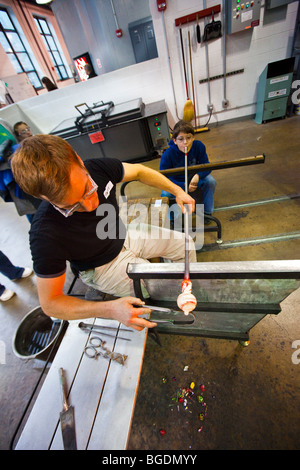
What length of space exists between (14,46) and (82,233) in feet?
35.8

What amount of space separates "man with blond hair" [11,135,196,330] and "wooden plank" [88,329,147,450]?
10.9 inches

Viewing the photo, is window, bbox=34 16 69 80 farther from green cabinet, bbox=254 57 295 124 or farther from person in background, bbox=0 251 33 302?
person in background, bbox=0 251 33 302

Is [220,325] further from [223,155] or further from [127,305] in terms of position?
[223,155]

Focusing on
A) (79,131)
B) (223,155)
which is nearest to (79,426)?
(223,155)

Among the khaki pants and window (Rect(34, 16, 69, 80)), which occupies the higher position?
window (Rect(34, 16, 69, 80))

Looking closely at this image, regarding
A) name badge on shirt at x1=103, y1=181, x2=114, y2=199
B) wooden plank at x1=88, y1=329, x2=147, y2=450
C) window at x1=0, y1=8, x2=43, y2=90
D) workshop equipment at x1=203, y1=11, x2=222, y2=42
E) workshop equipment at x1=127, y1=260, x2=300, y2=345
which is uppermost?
window at x1=0, y1=8, x2=43, y2=90

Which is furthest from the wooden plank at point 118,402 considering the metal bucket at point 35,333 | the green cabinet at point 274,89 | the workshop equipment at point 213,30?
the workshop equipment at point 213,30

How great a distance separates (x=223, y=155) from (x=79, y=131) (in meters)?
2.78

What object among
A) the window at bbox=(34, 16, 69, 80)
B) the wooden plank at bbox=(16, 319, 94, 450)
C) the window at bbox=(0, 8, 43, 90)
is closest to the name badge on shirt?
the wooden plank at bbox=(16, 319, 94, 450)

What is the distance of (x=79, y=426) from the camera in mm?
938

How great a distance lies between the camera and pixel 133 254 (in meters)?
1.37

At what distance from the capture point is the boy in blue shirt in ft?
6.29

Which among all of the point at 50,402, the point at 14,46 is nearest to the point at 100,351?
the point at 50,402

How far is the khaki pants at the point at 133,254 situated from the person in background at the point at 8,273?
1607 millimetres
